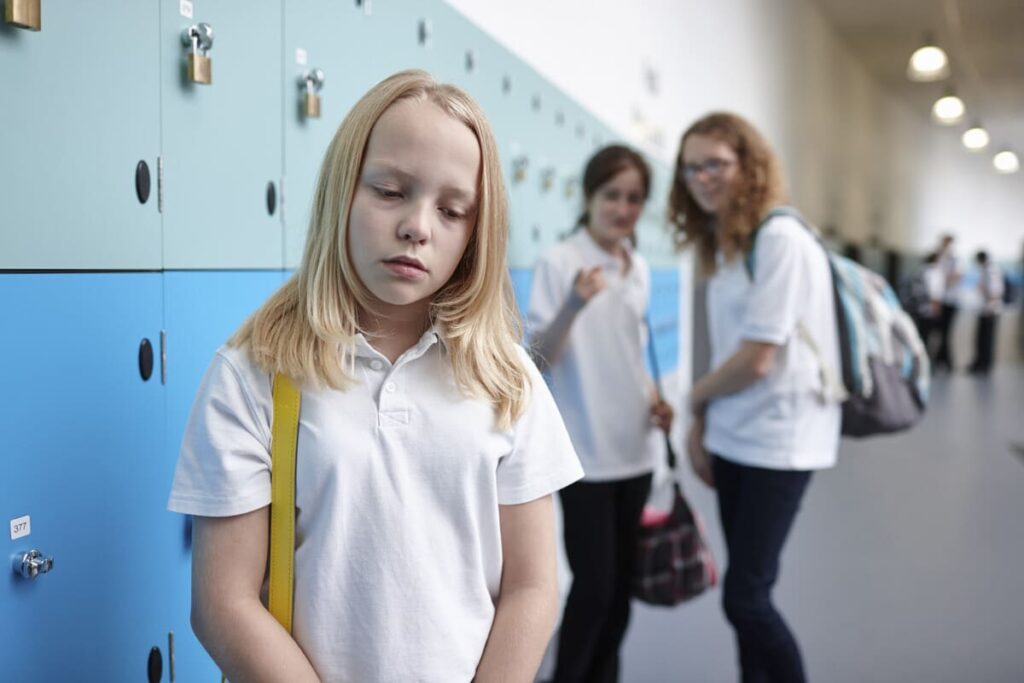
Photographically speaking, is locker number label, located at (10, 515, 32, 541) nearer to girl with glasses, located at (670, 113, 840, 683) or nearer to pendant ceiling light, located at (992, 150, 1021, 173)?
girl with glasses, located at (670, 113, 840, 683)

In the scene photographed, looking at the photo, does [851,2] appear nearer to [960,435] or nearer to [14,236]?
[960,435]

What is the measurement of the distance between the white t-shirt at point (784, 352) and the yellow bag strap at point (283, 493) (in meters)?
1.37

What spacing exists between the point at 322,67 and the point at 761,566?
1489mm

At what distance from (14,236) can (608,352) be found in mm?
1475

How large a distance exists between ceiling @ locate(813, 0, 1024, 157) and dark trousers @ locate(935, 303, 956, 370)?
10.6 feet

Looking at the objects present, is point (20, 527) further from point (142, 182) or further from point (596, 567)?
point (596, 567)

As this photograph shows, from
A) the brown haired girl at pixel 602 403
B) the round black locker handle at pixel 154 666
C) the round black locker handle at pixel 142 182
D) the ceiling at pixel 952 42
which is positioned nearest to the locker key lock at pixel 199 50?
the round black locker handle at pixel 142 182

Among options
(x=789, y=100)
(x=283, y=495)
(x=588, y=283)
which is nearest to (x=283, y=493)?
(x=283, y=495)

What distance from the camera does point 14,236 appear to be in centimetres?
A: 105

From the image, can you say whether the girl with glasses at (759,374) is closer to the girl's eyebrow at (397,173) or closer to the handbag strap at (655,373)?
the handbag strap at (655,373)

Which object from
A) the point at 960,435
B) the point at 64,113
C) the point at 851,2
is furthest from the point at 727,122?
the point at 851,2

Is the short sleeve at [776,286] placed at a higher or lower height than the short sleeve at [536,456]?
higher

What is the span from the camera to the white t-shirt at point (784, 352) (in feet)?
6.84

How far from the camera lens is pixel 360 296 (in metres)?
1.05
